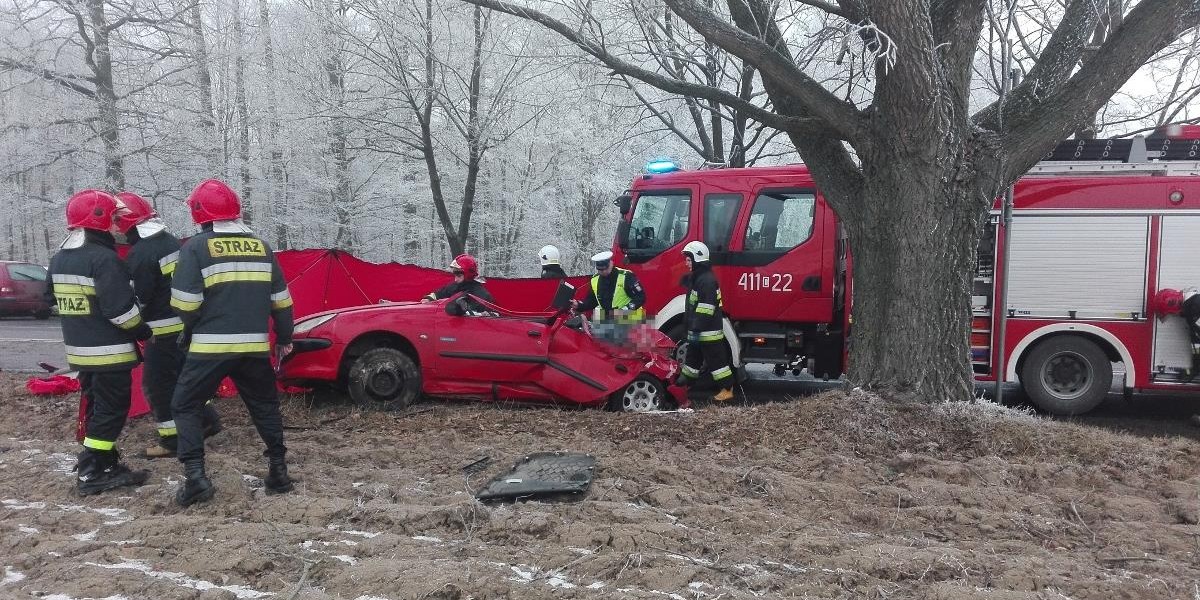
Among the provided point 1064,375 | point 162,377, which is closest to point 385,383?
point 162,377

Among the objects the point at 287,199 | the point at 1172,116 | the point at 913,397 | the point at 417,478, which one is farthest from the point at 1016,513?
the point at 287,199

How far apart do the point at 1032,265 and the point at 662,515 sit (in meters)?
5.43

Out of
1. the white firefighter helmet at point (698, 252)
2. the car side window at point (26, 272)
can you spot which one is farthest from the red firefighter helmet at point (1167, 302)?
the car side window at point (26, 272)

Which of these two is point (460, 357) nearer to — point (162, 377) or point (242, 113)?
point (162, 377)

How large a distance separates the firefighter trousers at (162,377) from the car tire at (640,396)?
3.22m

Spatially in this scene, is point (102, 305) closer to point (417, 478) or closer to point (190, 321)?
point (190, 321)

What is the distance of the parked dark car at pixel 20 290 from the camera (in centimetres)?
1698

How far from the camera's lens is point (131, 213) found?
4961 millimetres

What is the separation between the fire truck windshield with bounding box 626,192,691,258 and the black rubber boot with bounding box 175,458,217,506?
16.3ft

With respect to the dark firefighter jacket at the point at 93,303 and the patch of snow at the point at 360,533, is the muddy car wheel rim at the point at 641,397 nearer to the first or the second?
the patch of snow at the point at 360,533

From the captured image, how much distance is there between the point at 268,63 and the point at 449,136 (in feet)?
15.5

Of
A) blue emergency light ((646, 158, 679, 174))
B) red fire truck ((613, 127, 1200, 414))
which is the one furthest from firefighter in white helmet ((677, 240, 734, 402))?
blue emergency light ((646, 158, 679, 174))

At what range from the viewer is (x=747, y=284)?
7777mm

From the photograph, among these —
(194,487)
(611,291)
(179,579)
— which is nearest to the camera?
(179,579)
